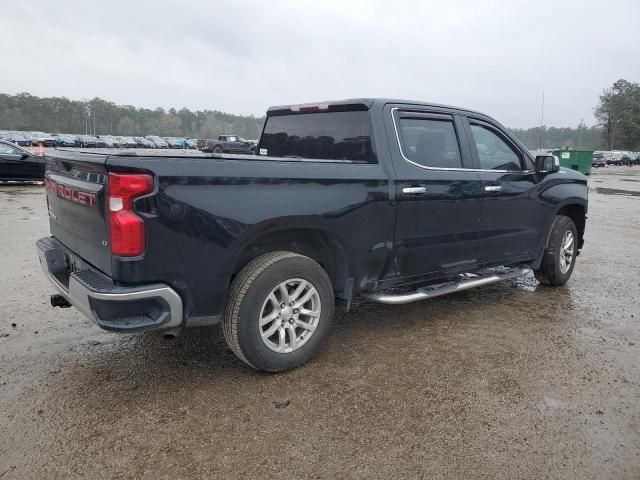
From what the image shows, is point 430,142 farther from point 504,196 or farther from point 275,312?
point 275,312

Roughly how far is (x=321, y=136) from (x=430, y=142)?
3.01ft

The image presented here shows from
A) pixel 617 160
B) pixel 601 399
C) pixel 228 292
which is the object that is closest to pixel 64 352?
pixel 228 292

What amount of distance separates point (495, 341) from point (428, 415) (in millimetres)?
1429

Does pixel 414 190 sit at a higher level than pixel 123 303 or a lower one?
higher

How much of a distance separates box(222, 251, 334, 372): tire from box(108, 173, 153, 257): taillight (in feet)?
2.39

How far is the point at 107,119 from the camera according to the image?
112625 millimetres

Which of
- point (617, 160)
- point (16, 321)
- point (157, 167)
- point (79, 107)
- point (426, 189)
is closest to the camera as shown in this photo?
point (157, 167)

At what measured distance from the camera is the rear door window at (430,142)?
164 inches

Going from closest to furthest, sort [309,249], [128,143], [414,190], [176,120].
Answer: [309,249], [414,190], [128,143], [176,120]

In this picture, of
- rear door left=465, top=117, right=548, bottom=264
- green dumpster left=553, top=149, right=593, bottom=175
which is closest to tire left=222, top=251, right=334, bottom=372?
rear door left=465, top=117, right=548, bottom=264

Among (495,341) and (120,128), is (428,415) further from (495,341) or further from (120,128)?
(120,128)

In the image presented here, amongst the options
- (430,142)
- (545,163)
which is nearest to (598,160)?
(545,163)

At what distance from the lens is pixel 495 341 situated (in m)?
4.24

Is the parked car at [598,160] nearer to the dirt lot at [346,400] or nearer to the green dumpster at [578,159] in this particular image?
the green dumpster at [578,159]
